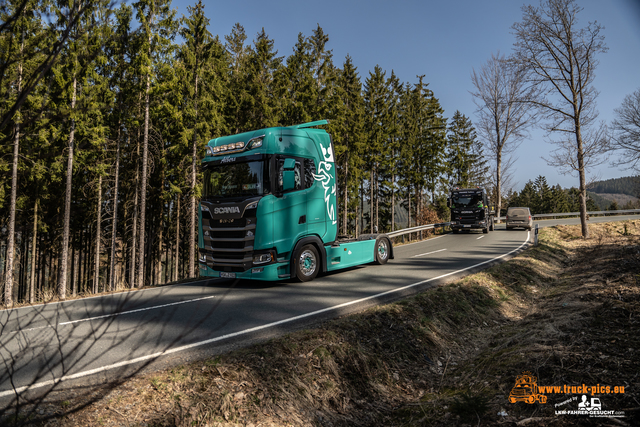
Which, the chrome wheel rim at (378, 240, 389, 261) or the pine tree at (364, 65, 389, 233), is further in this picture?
the pine tree at (364, 65, 389, 233)

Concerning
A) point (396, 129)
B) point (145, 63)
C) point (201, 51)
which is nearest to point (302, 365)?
point (145, 63)

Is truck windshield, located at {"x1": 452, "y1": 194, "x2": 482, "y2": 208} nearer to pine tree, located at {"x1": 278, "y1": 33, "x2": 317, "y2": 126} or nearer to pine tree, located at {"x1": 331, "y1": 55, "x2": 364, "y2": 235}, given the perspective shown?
pine tree, located at {"x1": 331, "y1": 55, "x2": 364, "y2": 235}

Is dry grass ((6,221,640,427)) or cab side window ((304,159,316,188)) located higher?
cab side window ((304,159,316,188))

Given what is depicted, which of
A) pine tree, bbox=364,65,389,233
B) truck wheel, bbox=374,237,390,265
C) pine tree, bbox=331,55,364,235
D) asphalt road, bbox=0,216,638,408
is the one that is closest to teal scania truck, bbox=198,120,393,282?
asphalt road, bbox=0,216,638,408

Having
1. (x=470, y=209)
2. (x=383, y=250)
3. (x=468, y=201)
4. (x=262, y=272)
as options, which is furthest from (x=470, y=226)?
(x=262, y=272)

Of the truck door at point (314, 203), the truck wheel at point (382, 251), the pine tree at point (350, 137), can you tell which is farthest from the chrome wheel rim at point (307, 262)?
the pine tree at point (350, 137)

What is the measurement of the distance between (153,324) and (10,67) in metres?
4.95

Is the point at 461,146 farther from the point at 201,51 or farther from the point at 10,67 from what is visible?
the point at 10,67

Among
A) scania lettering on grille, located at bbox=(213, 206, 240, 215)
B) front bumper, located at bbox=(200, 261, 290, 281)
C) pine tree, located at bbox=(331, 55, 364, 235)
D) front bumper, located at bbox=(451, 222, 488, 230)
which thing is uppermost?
pine tree, located at bbox=(331, 55, 364, 235)

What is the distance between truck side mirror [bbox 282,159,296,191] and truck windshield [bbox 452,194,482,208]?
2062 cm

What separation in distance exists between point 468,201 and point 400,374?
77.3ft

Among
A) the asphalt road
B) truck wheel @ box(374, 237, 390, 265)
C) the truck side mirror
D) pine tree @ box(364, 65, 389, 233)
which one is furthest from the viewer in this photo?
pine tree @ box(364, 65, 389, 233)

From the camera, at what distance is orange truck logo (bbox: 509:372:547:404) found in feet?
10.7

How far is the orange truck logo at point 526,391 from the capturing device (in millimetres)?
3270
